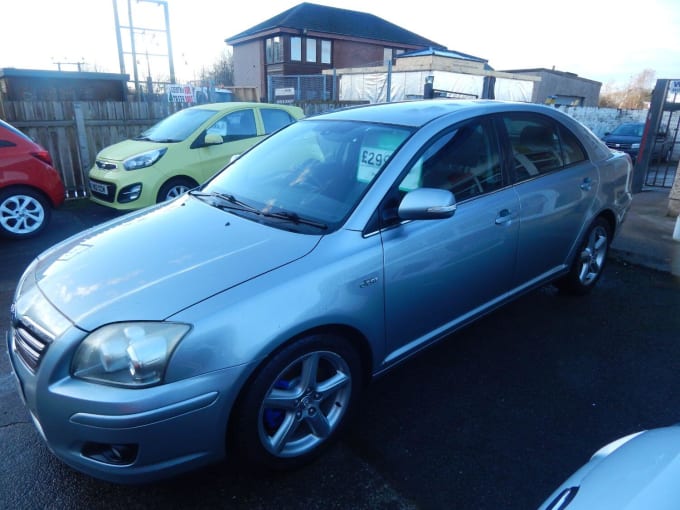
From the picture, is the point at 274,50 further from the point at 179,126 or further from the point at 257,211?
the point at 257,211

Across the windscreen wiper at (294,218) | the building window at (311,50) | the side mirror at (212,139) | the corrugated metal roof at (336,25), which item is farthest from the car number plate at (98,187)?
the building window at (311,50)

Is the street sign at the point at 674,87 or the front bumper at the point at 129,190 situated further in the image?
the street sign at the point at 674,87

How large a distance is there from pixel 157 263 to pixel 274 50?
34096mm

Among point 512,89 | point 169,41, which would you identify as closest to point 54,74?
point 169,41

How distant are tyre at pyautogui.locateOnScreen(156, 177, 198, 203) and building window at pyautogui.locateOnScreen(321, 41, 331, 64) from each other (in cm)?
2947

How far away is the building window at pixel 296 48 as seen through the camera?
105 ft

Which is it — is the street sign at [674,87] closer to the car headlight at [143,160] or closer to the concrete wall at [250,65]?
the car headlight at [143,160]

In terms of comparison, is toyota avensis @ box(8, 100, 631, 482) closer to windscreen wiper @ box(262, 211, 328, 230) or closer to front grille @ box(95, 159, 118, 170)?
windscreen wiper @ box(262, 211, 328, 230)

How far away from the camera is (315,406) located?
2295 millimetres

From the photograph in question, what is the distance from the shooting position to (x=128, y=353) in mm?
1815

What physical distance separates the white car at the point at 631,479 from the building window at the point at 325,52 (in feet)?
115

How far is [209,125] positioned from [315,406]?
5.81 metres

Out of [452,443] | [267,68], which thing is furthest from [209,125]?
[267,68]

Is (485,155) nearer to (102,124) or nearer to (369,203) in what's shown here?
(369,203)
